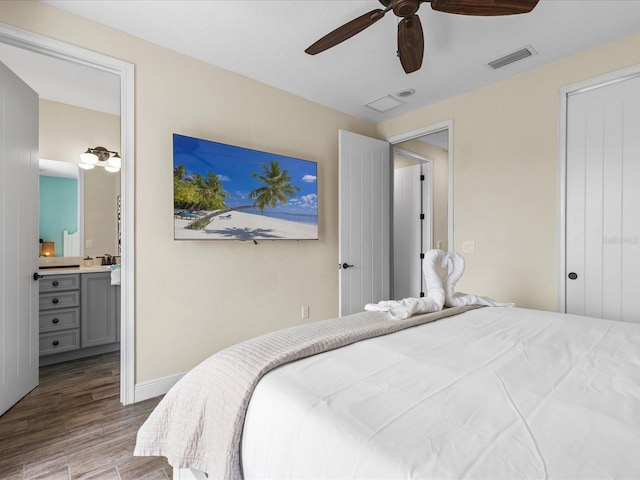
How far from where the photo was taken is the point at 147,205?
234 centimetres

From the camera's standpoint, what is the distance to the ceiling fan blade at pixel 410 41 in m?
1.65

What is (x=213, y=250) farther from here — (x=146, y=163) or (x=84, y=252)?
(x=84, y=252)

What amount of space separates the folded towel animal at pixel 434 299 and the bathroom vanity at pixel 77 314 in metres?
2.72

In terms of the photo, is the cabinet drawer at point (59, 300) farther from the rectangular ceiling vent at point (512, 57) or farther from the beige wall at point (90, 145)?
the rectangular ceiling vent at point (512, 57)

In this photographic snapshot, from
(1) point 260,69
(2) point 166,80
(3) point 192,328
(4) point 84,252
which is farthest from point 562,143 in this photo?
(4) point 84,252

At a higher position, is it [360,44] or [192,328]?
[360,44]

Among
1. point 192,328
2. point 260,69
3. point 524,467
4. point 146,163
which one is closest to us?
point 524,467

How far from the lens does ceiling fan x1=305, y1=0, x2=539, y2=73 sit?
144 cm

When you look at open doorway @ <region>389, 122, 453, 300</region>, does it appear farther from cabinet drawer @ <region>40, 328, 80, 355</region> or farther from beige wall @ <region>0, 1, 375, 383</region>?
cabinet drawer @ <region>40, 328, 80, 355</region>

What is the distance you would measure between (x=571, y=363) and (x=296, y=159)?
8.26ft

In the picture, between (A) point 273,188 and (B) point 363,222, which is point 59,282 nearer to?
(A) point 273,188

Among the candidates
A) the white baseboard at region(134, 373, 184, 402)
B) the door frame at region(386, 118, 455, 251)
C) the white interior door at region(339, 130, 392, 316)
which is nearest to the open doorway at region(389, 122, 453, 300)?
the door frame at region(386, 118, 455, 251)

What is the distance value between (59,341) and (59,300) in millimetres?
366

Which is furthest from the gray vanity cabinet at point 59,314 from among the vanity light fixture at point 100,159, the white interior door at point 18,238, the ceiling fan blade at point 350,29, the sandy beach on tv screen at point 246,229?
the ceiling fan blade at point 350,29
